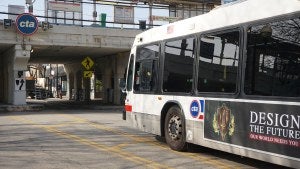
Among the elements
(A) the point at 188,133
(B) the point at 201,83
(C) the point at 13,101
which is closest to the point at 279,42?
(B) the point at 201,83

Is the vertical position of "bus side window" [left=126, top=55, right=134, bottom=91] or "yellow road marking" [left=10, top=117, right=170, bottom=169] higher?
"bus side window" [left=126, top=55, right=134, bottom=91]

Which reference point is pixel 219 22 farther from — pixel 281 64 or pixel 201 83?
pixel 281 64

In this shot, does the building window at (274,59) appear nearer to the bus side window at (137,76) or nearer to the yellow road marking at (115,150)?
the yellow road marking at (115,150)

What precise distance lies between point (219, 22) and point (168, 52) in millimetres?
2186

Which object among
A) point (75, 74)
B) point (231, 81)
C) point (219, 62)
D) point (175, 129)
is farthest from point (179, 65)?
point (75, 74)

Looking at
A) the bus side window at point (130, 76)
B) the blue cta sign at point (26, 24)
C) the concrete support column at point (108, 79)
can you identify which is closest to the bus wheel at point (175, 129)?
the bus side window at point (130, 76)

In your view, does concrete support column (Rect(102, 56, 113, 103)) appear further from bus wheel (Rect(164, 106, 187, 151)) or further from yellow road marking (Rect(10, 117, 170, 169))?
bus wheel (Rect(164, 106, 187, 151))

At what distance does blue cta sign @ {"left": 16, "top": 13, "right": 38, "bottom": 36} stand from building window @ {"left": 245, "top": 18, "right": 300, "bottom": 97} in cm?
2021

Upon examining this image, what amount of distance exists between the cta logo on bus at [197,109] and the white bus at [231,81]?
0.02 meters

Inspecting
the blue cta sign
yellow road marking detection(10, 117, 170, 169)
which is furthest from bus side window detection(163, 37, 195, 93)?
the blue cta sign

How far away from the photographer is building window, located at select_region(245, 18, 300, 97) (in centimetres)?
660

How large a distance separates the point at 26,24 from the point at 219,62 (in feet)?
63.7

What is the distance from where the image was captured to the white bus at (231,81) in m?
6.70

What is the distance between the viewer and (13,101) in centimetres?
2716
